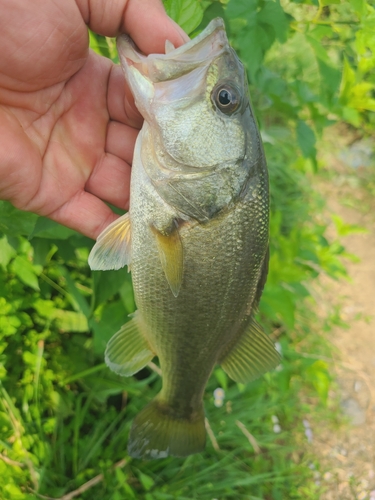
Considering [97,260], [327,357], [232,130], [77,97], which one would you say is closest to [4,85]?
[77,97]

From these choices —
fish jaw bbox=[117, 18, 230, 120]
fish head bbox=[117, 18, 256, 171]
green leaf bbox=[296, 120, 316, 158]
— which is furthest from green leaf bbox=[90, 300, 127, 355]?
green leaf bbox=[296, 120, 316, 158]

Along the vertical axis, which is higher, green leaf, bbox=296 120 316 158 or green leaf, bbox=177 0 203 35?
green leaf, bbox=177 0 203 35

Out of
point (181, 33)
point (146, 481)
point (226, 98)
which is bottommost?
point (146, 481)

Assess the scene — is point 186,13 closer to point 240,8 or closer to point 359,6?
point 240,8

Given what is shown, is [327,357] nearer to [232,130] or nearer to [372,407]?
[372,407]

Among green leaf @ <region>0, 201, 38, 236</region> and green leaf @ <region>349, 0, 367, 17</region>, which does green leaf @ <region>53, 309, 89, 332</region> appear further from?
green leaf @ <region>349, 0, 367, 17</region>

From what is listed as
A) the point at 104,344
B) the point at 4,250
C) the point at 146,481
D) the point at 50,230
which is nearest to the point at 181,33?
the point at 50,230

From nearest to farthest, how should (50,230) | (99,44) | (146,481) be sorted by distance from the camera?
(50,230), (99,44), (146,481)
